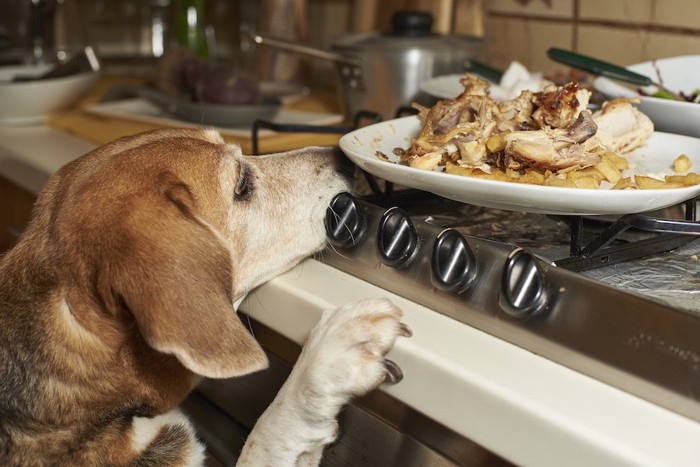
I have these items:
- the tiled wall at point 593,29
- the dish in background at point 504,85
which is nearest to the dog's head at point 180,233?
the dish in background at point 504,85

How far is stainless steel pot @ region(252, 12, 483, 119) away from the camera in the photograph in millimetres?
1802

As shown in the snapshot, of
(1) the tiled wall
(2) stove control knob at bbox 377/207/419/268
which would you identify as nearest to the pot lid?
(1) the tiled wall

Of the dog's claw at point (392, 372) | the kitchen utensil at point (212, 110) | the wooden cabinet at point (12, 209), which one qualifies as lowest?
the wooden cabinet at point (12, 209)

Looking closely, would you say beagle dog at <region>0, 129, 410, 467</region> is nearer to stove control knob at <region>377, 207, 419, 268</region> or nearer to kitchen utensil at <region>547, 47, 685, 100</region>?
stove control knob at <region>377, 207, 419, 268</region>

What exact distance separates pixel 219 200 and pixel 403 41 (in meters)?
0.85

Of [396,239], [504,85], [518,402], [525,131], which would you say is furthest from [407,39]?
[518,402]

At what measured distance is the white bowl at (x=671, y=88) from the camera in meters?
1.23

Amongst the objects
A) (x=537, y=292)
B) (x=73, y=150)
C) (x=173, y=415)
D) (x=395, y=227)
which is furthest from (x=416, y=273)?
(x=73, y=150)

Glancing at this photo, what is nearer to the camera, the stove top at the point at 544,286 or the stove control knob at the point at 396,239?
the stove top at the point at 544,286

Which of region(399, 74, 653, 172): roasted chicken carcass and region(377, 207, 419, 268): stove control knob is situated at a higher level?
region(399, 74, 653, 172): roasted chicken carcass

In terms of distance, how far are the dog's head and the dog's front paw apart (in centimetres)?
7

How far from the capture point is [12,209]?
2.10 metres

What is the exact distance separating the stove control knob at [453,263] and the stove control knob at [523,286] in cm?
5

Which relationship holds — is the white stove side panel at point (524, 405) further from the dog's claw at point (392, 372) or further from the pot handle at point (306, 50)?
the pot handle at point (306, 50)
